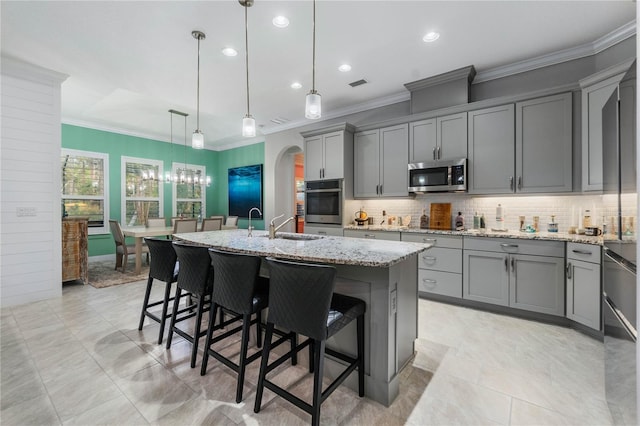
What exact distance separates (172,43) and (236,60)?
0.66 metres

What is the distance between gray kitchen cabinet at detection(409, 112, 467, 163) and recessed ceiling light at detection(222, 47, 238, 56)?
2.41 meters

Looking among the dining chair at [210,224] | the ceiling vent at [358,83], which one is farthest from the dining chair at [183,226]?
the ceiling vent at [358,83]

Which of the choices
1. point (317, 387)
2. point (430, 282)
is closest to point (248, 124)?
point (317, 387)

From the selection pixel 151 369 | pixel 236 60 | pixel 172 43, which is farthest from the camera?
pixel 236 60

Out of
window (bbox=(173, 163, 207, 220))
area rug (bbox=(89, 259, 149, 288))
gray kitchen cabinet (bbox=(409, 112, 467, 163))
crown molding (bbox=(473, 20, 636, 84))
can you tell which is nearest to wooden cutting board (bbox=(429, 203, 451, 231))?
gray kitchen cabinet (bbox=(409, 112, 467, 163))

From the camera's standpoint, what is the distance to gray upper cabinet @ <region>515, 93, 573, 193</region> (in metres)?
2.90

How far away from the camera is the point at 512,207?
347 centimetres

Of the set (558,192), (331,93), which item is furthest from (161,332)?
(558,192)

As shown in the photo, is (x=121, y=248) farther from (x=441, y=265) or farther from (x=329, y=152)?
(x=441, y=265)

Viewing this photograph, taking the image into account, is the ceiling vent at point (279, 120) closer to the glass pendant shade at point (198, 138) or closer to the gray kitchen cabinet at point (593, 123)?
the glass pendant shade at point (198, 138)

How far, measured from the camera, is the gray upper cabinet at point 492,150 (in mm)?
3199

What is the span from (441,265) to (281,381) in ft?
7.79

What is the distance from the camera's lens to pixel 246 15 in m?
2.47

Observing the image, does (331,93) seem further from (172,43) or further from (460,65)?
(172,43)
